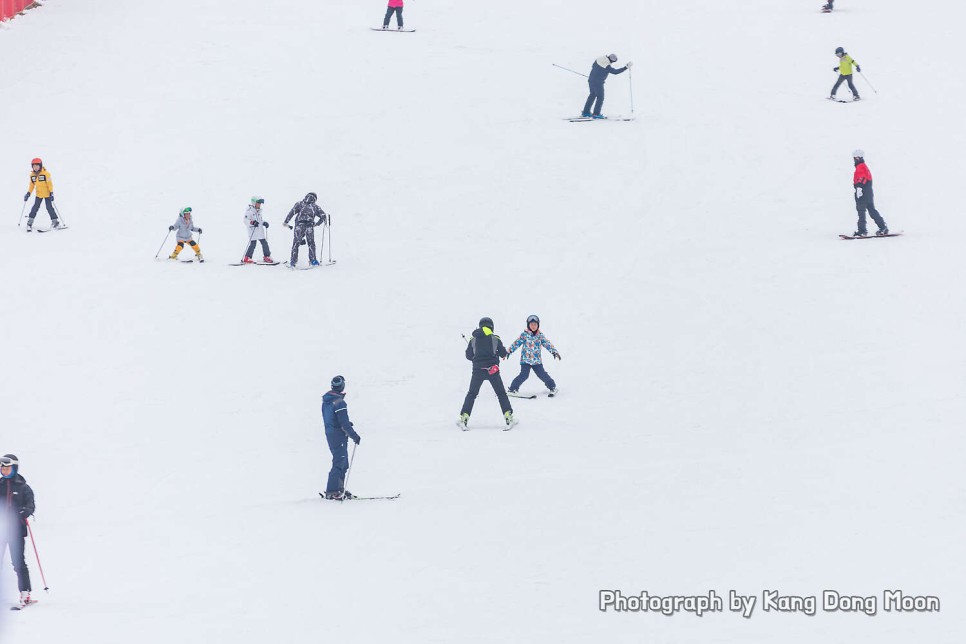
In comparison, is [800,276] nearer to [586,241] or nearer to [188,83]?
[586,241]

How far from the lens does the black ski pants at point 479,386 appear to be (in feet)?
45.7

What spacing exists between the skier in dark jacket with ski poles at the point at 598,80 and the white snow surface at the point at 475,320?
0.45m

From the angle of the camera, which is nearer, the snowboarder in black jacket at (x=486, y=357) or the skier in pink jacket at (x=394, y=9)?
the snowboarder in black jacket at (x=486, y=357)

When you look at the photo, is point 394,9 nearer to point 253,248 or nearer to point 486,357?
point 253,248

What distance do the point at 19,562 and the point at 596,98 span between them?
18907mm

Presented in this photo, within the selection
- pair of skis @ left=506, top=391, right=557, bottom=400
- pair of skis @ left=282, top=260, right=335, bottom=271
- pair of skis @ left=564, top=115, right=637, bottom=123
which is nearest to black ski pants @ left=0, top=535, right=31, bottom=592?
pair of skis @ left=506, top=391, right=557, bottom=400

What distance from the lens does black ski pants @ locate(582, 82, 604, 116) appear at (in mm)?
25750

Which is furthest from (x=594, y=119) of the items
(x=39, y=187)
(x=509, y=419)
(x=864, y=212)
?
(x=509, y=419)

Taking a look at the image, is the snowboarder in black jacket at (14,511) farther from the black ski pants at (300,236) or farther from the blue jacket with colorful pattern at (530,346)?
the black ski pants at (300,236)

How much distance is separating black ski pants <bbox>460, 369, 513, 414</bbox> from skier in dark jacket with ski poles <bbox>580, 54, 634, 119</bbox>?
12.3m

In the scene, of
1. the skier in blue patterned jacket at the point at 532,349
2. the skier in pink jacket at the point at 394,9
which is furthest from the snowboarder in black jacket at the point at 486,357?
the skier in pink jacket at the point at 394,9

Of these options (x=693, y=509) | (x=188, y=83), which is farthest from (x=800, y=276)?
(x=188, y=83)

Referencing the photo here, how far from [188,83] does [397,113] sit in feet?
18.1

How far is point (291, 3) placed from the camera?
3472 centimetres
